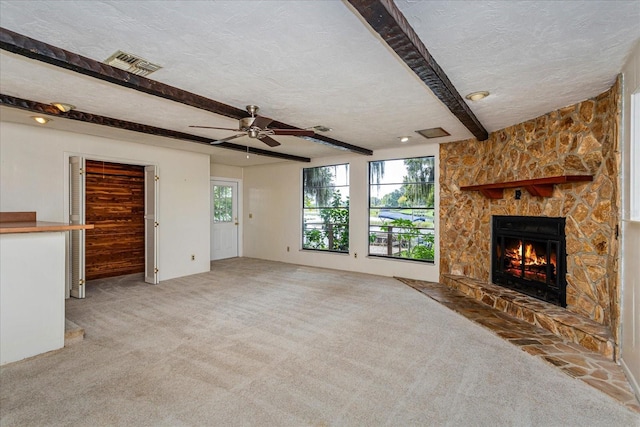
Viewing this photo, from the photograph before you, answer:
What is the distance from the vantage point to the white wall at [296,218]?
5977 mm

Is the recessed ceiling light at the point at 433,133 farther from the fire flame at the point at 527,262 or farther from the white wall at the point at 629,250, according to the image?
the white wall at the point at 629,250

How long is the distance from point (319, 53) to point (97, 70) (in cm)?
173

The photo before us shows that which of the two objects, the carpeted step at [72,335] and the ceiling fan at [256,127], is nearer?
the carpeted step at [72,335]

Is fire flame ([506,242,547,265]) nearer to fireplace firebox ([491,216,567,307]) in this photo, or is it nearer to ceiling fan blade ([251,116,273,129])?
fireplace firebox ([491,216,567,307])

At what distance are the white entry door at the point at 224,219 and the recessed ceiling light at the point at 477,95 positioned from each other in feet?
20.4

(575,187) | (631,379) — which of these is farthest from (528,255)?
(631,379)

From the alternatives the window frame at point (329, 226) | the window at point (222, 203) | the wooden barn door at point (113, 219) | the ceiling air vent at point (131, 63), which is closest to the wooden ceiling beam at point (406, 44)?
the ceiling air vent at point (131, 63)

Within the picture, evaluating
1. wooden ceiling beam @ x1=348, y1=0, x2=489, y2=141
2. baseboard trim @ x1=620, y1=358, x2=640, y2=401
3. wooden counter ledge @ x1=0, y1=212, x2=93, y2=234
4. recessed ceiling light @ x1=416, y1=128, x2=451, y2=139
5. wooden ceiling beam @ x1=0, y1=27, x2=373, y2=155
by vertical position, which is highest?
recessed ceiling light @ x1=416, y1=128, x2=451, y2=139

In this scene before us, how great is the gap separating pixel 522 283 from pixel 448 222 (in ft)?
5.15

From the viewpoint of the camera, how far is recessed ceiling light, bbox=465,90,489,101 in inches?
121

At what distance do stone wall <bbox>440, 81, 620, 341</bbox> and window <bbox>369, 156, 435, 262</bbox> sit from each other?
86 cm

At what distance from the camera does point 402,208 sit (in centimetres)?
602

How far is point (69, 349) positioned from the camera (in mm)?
2932

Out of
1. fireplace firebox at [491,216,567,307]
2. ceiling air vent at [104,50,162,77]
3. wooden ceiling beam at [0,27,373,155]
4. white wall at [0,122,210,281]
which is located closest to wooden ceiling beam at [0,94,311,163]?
white wall at [0,122,210,281]
